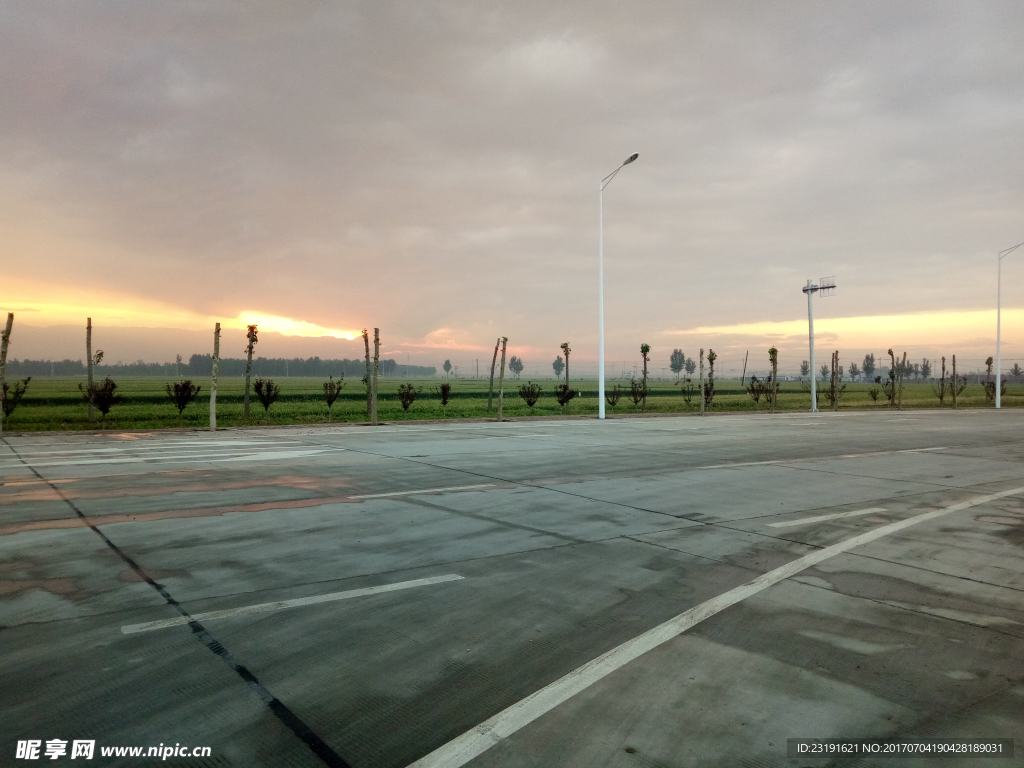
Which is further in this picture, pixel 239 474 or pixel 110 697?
pixel 239 474

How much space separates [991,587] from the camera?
Result: 200 inches

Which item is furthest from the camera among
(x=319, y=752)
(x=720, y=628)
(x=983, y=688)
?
(x=720, y=628)

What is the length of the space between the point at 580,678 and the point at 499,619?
0.97 m

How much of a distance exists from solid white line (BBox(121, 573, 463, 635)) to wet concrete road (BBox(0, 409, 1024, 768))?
0.02 metres

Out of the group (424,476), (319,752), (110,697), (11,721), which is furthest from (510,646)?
(424,476)

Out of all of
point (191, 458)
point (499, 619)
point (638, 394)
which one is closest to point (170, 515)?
point (499, 619)

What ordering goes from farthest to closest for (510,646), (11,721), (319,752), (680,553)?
1. (680,553)
2. (510,646)
3. (11,721)
4. (319,752)

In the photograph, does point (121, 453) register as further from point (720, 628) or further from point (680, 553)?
point (720, 628)

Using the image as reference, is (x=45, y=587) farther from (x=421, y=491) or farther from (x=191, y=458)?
(x=191, y=458)

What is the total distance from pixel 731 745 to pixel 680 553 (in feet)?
10.6

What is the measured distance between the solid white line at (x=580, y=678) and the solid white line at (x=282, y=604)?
178 cm

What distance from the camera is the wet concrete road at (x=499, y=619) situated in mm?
2891

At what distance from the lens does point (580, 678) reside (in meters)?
3.38

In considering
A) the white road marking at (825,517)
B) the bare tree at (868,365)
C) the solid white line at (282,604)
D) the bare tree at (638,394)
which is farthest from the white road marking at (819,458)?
the bare tree at (868,365)
